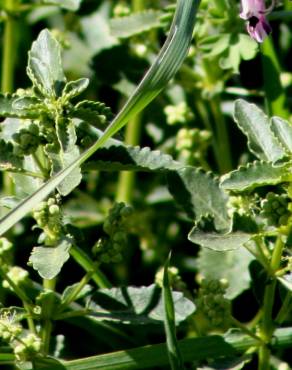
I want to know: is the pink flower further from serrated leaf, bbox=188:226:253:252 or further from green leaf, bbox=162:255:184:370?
green leaf, bbox=162:255:184:370

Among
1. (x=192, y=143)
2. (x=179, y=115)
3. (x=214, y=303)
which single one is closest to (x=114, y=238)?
(x=214, y=303)

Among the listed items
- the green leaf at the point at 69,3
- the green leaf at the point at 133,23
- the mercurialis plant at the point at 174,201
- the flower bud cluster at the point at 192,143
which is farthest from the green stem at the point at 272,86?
the green leaf at the point at 69,3

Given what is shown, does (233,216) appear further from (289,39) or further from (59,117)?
(289,39)

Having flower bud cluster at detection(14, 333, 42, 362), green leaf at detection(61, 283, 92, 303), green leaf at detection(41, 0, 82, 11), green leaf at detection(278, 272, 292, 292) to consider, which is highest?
green leaf at detection(41, 0, 82, 11)

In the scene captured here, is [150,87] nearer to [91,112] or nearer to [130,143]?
[91,112]

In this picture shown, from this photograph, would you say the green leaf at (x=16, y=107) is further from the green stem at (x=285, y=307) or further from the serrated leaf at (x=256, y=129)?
the green stem at (x=285, y=307)

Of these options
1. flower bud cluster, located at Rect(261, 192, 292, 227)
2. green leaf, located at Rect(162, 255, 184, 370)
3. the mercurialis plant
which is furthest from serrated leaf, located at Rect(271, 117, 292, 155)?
green leaf, located at Rect(162, 255, 184, 370)
